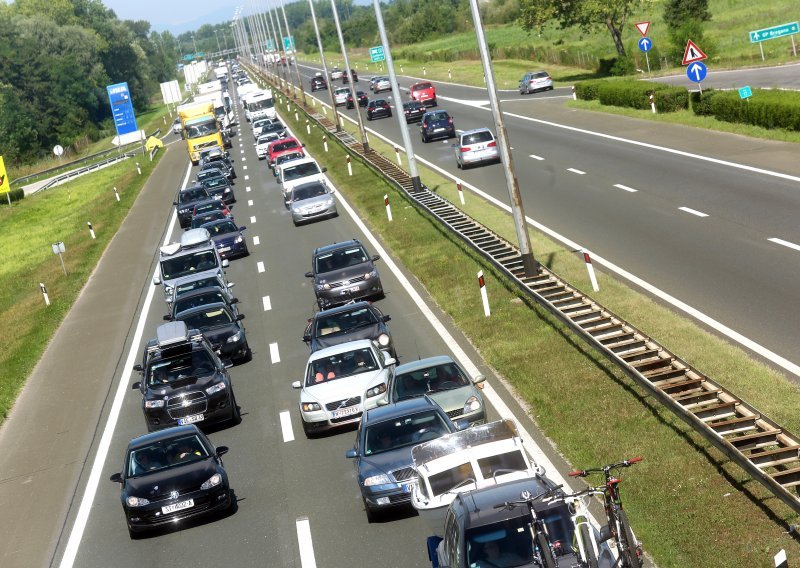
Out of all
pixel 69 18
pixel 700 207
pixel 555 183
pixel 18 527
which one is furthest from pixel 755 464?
pixel 69 18

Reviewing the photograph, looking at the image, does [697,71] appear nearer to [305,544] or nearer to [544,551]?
[305,544]

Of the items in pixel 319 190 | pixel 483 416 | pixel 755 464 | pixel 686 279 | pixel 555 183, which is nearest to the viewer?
pixel 755 464

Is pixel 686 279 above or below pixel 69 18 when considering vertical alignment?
below

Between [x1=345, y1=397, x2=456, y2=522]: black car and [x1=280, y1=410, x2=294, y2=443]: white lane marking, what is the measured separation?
3.63 m

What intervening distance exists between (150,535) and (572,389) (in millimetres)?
6871

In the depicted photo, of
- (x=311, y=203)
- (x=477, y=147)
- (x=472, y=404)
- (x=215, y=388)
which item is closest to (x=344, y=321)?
(x=215, y=388)

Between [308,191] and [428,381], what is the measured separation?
26.3 m

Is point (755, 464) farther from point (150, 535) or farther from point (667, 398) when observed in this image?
point (150, 535)

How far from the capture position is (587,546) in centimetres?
940

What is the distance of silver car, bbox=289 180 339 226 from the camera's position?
42656mm

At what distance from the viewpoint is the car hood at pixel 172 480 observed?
1584 centimetres

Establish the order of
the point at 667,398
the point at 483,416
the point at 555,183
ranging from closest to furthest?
the point at 667,398, the point at 483,416, the point at 555,183

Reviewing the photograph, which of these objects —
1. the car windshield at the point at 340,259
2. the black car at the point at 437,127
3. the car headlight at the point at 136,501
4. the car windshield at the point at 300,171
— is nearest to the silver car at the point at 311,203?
the car windshield at the point at 300,171

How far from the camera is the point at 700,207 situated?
3097 cm
